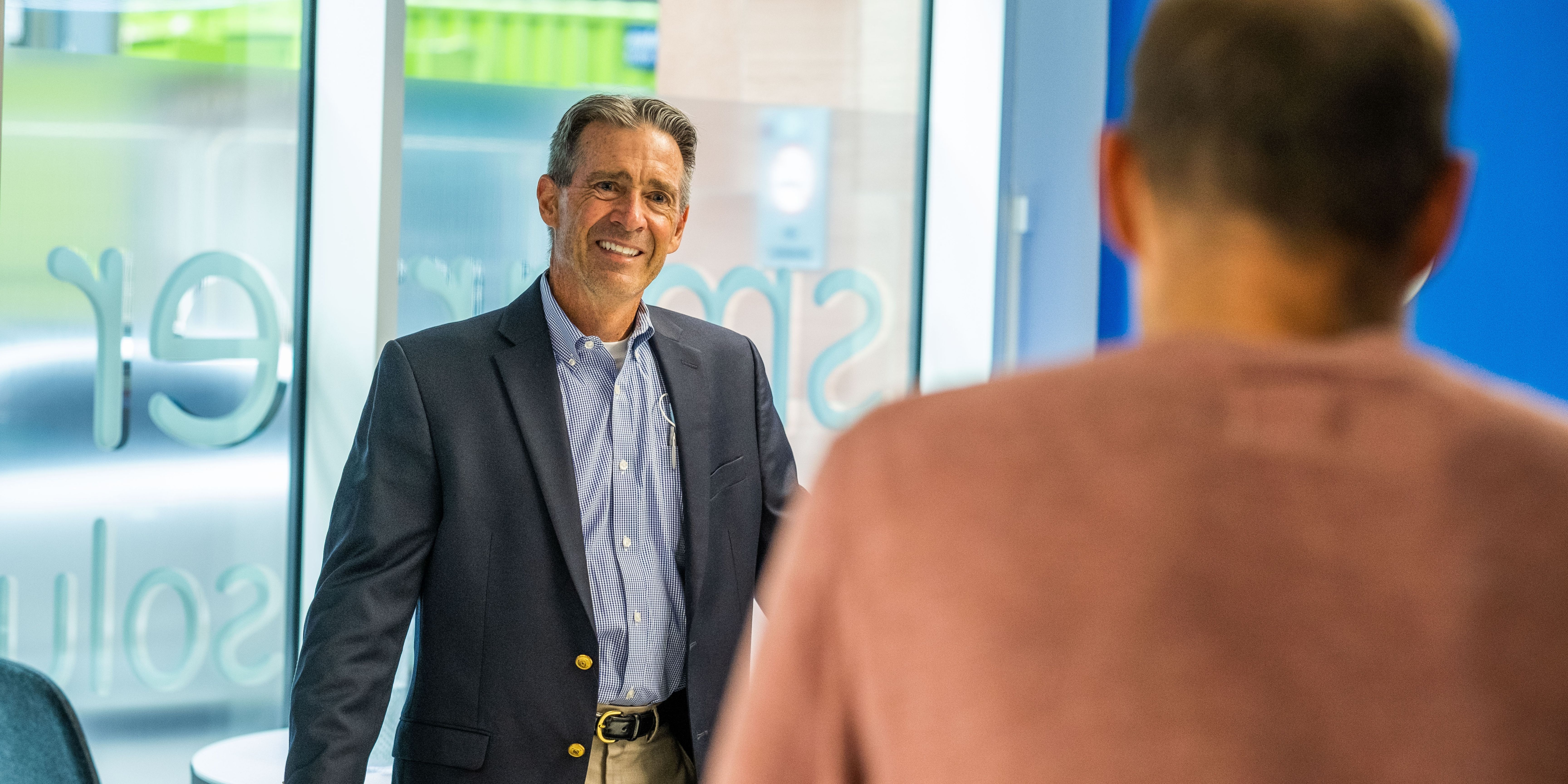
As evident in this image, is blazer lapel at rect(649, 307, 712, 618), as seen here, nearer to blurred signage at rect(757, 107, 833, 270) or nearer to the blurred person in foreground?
the blurred person in foreground

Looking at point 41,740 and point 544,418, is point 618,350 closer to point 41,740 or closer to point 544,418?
point 544,418

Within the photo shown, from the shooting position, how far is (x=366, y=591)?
1896mm

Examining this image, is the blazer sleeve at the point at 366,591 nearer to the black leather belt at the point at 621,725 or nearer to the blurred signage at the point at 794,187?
the black leather belt at the point at 621,725

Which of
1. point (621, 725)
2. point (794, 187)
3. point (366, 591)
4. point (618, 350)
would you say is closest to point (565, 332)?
point (618, 350)

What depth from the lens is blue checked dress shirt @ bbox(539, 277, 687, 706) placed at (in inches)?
78.0

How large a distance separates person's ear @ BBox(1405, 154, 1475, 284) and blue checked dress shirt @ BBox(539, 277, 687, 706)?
1.50 meters

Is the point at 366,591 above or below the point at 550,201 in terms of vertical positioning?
below

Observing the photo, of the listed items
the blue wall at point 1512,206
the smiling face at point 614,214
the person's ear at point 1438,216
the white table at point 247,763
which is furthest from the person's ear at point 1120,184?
the white table at point 247,763

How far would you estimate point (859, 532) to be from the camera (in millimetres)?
622

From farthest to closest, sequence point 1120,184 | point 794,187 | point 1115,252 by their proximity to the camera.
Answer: point 794,187 < point 1115,252 < point 1120,184

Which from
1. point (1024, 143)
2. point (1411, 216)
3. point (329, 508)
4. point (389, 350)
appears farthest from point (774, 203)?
point (1411, 216)

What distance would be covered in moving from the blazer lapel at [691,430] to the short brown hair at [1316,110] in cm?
150

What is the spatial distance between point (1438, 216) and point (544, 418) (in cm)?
158

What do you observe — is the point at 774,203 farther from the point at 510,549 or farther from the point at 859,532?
the point at 859,532
